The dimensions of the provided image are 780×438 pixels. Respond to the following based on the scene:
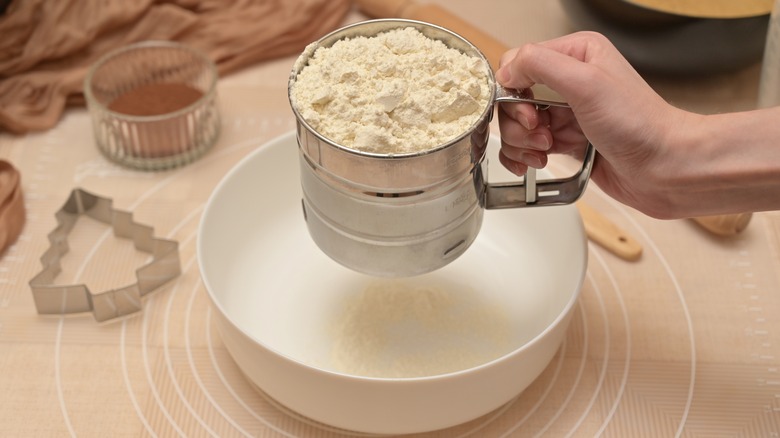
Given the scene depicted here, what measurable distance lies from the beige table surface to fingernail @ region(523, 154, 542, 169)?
229 mm

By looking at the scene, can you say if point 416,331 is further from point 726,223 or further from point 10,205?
point 10,205

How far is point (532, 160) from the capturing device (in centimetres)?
86

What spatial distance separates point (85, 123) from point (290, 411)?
601 millimetres

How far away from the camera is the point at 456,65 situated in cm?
78

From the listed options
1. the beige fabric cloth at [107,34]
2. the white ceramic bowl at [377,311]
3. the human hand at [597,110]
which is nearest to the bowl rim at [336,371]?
the white ceramic bowl at [377,311]

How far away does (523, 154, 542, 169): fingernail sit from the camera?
33.7 inches

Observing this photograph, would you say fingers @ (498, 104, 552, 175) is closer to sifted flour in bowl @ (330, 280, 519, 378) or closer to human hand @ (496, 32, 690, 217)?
human hand @ (496, 32, 690, 217)

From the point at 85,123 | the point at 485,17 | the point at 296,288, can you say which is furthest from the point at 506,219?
the point at 85,123

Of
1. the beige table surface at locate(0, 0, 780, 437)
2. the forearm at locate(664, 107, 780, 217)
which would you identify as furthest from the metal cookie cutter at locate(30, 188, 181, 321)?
the forearm at locate(664, 107, 780, 217)

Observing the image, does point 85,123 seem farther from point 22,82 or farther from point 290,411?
point 290,411

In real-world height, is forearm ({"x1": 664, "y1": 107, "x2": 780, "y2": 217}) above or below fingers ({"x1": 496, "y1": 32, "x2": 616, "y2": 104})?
below

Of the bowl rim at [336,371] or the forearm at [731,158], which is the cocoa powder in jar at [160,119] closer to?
the bowl rim at [336,371]

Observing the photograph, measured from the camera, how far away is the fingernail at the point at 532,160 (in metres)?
0.86

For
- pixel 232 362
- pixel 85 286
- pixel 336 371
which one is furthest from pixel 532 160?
pixel 85 286
